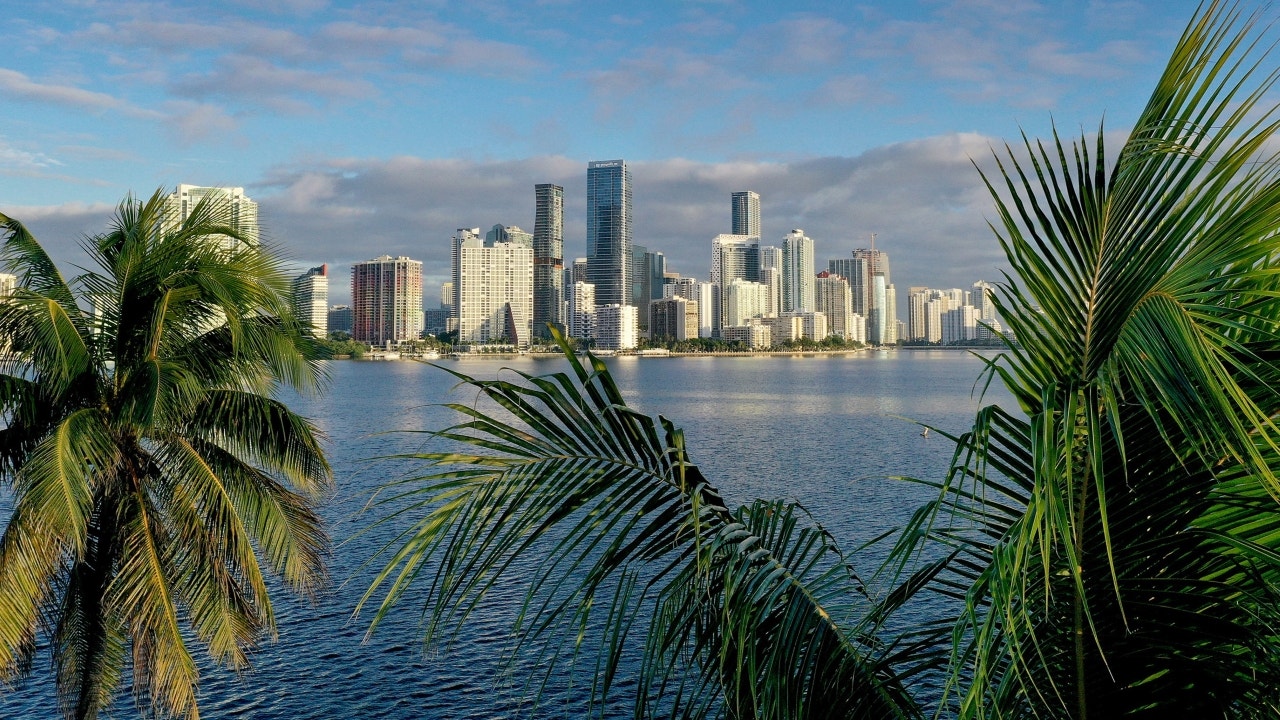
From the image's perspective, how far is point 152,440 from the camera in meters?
9.72

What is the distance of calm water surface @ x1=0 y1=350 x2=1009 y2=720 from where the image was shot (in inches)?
690

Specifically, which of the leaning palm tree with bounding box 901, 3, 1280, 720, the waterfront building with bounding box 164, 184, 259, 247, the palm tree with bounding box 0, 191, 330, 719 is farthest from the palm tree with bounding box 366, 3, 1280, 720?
the waterfront building with bounding box 164, 184, 259, 247

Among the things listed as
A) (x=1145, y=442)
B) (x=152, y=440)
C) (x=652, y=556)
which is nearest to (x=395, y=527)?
(x=152, y=440)

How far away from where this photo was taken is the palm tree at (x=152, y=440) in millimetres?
8695

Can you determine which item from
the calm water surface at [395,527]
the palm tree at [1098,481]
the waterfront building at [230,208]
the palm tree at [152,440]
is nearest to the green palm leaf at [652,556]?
the palm tree at [1098,481]

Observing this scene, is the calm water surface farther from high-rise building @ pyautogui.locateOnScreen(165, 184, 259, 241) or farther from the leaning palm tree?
high-rise building @ pyautogui.locateOnScreen(165, 184, 259, 241)

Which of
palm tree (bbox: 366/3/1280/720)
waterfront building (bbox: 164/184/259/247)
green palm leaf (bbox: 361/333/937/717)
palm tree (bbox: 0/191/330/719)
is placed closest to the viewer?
palm tree (bbox: 366/3/1280/720)

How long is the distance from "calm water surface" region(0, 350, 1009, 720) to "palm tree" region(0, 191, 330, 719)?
4.47ft

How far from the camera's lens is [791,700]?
301 cm

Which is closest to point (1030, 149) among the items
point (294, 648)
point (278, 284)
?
point (278, 284)

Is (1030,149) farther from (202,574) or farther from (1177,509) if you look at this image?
(202,574)

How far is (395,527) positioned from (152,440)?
2216 cm

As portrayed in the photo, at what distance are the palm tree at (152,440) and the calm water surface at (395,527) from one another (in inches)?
53.6

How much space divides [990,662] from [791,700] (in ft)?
2.20
